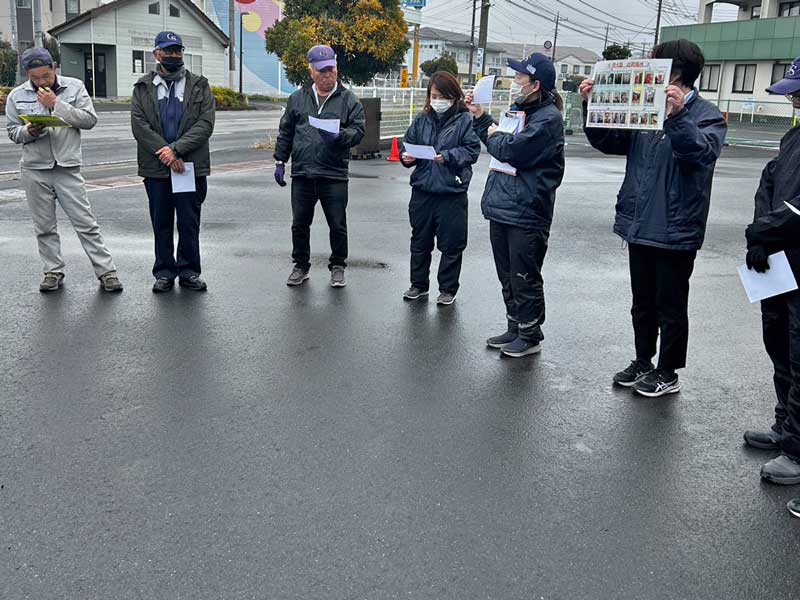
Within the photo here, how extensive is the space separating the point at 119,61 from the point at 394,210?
1765 inches

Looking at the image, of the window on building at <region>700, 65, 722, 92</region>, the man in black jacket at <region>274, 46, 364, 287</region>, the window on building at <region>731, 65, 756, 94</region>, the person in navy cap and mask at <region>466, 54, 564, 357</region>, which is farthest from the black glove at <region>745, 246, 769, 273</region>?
the window on building at <region>700, 65, 722, 92</region>

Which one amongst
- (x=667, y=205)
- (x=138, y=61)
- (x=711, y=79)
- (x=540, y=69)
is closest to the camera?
(x=667, y=205)

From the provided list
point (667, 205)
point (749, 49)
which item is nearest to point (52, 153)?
point (667, 205)

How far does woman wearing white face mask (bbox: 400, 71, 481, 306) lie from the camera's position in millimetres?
6375

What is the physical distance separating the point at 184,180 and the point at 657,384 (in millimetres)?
4086

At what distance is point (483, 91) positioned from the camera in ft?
17.6

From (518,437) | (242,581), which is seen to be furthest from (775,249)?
(242,581)

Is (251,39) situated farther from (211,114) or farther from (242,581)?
(242,581)

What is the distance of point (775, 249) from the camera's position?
3.81m

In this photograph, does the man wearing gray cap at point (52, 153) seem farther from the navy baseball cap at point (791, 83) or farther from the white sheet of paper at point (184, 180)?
the navy baseball cap at point (791, 83)

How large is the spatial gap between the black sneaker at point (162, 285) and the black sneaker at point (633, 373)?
12.6ft

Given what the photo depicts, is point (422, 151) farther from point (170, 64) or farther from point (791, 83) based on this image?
point (791, 83)

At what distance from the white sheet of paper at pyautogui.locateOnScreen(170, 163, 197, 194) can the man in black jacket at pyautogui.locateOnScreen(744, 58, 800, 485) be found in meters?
4.44

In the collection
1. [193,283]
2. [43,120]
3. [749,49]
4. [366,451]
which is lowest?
[366,451]
